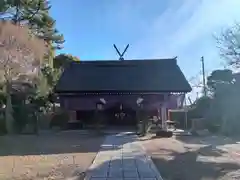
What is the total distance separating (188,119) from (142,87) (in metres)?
5.94

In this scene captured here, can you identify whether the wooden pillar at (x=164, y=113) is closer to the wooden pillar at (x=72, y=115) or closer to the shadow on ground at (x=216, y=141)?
the shadow on ground at (x=216, y=141)

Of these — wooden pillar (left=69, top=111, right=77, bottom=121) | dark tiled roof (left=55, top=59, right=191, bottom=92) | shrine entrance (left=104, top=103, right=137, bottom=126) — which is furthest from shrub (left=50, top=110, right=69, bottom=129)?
shrine entrance (left=104, top=103, right=137, bottom=126)

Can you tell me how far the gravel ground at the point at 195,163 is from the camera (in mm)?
7805

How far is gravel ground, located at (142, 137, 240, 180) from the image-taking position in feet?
25.6

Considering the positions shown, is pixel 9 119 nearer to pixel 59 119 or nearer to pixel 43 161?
pixel 59 119

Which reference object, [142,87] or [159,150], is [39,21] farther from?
[159,150]

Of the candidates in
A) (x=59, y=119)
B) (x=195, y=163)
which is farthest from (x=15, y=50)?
(x=195, y=163)

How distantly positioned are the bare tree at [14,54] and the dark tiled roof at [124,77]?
4.14 metres

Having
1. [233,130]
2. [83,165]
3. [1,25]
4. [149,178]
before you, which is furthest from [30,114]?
[149,178]

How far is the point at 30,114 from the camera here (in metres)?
23.3

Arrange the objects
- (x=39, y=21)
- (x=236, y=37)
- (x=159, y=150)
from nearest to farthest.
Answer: (x=159, y=150) → (x=236, y=37) → (x=39, y=21)

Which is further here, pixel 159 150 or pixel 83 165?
pixel 159 150

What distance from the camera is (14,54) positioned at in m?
18.9

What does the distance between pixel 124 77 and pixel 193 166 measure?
17251mm
